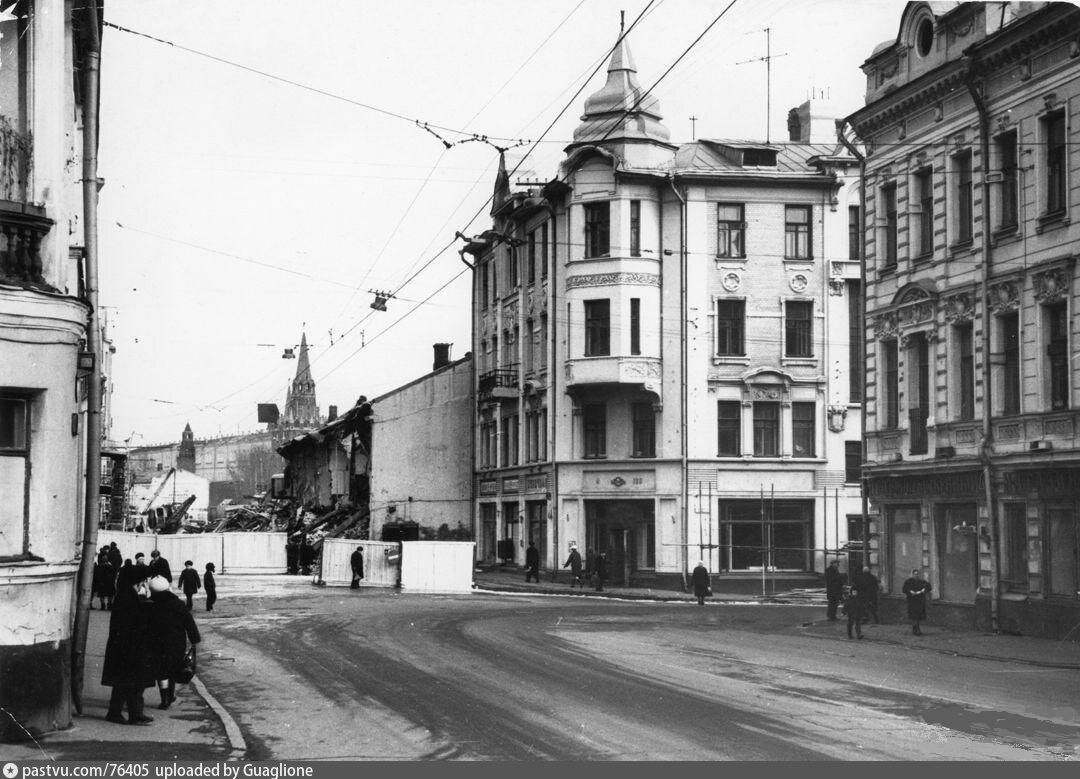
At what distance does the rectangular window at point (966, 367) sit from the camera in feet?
87.6

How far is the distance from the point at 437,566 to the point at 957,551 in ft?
62.3

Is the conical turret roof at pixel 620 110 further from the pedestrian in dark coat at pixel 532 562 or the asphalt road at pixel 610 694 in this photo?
the asphalt road at pixel 610 694

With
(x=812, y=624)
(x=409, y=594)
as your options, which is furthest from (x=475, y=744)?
(x=409, y=594)

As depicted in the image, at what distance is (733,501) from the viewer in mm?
43406

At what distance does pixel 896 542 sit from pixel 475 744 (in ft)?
66.7

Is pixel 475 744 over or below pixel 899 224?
below

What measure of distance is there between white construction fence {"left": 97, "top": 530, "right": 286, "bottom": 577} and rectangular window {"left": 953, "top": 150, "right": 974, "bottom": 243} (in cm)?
3188

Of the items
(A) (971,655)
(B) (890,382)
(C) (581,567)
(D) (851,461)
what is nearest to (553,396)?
(C) (581,567)

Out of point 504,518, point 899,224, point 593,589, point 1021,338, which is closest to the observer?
point 1021,338

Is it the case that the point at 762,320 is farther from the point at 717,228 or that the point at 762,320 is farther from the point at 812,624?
the point at 812,624

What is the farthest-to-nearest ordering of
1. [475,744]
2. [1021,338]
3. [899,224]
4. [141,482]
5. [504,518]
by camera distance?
[141,482] → [504,518] → [899,224] → [1021,338] → [475,744]

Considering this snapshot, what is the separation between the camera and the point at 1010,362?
25422 millimetres

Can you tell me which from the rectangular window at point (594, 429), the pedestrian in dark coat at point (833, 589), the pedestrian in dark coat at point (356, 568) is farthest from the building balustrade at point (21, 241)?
the rectangular window at point (594, 429)

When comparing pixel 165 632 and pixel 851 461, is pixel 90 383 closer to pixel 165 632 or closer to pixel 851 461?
pixel 165 632
